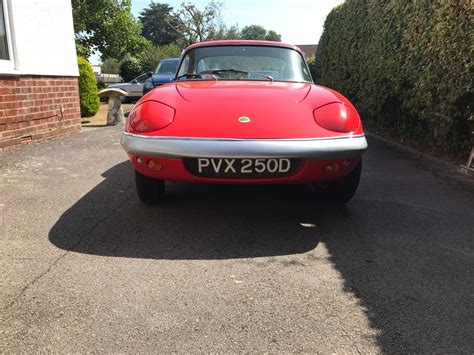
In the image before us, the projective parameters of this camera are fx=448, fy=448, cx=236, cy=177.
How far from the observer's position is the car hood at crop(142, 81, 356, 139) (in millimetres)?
2971

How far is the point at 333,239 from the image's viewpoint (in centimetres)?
308

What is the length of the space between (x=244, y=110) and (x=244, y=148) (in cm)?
39

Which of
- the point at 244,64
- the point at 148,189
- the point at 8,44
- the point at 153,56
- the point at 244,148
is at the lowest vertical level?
the point at 148,189

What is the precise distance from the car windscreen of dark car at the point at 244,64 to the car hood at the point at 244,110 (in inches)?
25.5

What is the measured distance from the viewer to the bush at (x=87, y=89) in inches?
405

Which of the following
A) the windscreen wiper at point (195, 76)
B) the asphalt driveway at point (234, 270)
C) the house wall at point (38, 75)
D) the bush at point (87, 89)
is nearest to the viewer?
the asphalt driveway at point (234, 270)

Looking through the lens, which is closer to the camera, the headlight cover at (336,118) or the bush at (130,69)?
the headlight cover at (336,118)

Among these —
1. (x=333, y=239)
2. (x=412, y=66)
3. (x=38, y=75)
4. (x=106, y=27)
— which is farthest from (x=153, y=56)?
(x=333, y=239)

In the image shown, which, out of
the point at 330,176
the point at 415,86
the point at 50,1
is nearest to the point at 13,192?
the point at 330,176

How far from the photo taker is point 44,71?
23.6 feet

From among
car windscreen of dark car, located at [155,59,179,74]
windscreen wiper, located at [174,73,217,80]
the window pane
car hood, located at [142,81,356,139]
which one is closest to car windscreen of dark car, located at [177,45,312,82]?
windscreen wiper, located at [174,73,217,80]

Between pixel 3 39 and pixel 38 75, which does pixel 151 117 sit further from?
pixel 38 75

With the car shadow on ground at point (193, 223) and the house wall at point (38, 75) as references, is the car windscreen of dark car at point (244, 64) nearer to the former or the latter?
the car shadow on ground at point (193, 223)

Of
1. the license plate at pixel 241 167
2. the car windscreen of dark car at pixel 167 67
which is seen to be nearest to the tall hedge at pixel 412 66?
the license plate at pixel 241 167
